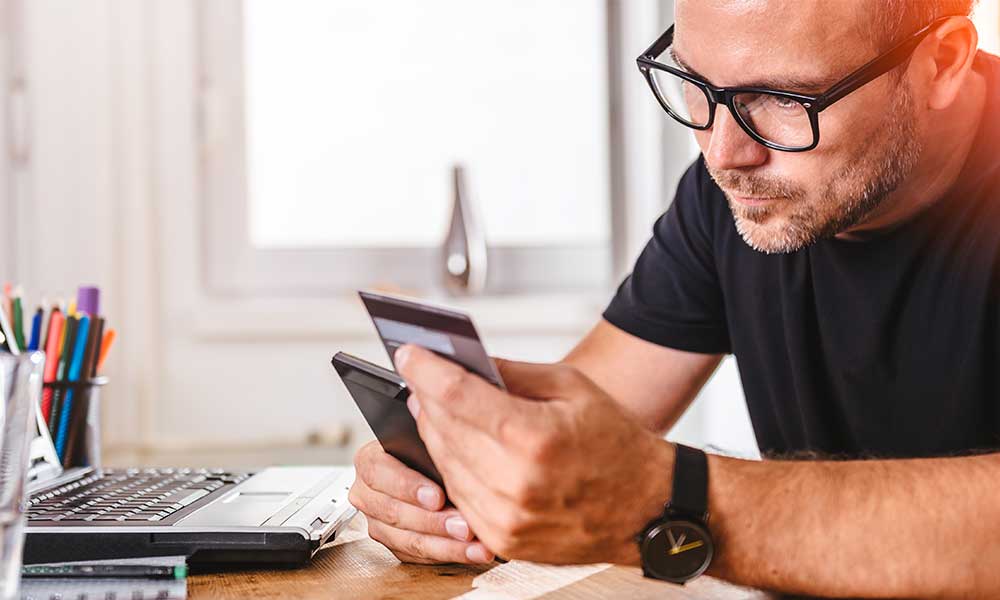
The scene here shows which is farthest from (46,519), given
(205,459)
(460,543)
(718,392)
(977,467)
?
(718,392)

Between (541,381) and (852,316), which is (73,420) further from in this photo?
(852,316)

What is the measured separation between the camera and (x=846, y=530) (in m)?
0.72

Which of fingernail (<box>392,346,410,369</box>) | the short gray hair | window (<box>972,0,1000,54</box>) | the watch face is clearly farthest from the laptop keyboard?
window (<box>972,0,1000,54</box>)

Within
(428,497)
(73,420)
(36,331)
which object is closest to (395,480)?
(428,497)

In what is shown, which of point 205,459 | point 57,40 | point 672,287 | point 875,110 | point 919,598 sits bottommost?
point 205,459

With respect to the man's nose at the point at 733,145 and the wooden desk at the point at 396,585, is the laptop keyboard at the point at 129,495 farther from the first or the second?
the man's nose at the point at 733,145

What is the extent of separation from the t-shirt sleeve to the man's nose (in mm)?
283

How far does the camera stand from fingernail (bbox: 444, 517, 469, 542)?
0.80m

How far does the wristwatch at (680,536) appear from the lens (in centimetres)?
68

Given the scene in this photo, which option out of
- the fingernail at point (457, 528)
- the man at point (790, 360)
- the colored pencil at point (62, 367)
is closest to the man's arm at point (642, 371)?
the man at point (790, 360)

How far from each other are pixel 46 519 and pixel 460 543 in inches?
12.1

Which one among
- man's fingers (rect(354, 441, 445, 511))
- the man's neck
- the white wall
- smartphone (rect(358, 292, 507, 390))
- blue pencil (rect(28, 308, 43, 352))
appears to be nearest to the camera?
smartphone (rect(358, 292, 507, 390))

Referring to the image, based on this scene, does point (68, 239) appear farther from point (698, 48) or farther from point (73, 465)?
point (698, 48)

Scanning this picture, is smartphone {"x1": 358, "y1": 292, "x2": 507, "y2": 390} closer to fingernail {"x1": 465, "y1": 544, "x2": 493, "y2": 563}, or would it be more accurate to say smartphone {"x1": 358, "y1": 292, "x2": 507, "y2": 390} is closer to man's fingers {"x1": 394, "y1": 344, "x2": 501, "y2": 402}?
man's fingers {"x1": 394, "y1": 344, "x2": 501, "y2": 402}
